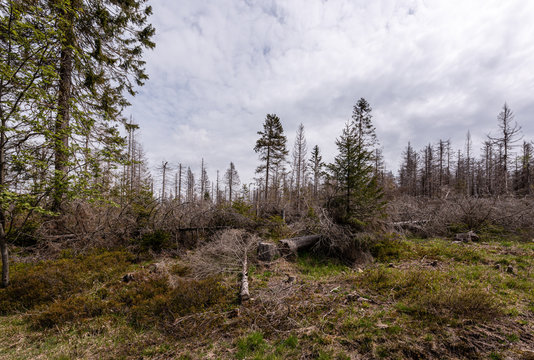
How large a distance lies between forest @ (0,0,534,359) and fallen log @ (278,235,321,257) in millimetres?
65

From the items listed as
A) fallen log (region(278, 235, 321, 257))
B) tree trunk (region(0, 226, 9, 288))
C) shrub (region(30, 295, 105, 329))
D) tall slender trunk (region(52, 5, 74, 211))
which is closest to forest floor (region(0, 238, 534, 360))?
shrub (region(30, 295, 105, 329))

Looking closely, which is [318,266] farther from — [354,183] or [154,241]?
[154,241]

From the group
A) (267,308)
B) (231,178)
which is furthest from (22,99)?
(231,178)

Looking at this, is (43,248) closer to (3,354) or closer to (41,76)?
(3,354)

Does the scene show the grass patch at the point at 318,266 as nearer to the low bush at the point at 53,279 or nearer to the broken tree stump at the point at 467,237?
the low bush at the point at 53,279

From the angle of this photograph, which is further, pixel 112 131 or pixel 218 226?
pixel 218 226

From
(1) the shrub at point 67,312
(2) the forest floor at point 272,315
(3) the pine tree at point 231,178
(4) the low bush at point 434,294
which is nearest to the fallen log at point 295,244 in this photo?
(2) the forest floor at point 272,315

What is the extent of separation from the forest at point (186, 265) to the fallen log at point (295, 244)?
2.5 inches

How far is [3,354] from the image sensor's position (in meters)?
3.34

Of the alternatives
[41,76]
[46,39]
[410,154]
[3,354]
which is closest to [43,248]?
[3,354]

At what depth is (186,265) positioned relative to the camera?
6961 mm

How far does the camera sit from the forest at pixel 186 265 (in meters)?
3.38

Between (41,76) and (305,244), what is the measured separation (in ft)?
31.4

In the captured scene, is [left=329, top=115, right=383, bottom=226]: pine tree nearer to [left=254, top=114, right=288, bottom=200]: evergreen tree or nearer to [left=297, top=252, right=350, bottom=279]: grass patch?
[left=297, top=252, right=350, bottom=279]: grass patch
